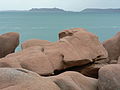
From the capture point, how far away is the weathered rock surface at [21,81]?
180 inches

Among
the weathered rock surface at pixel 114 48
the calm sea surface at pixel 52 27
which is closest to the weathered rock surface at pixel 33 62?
the weathered rock surface at pixel 114 48

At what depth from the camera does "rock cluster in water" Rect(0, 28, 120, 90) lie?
15.6 ft

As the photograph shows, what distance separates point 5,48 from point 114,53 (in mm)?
4074

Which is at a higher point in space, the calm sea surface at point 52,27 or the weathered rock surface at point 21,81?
the weathered rock surface at point 21,81

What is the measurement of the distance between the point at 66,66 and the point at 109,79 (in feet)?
9.98

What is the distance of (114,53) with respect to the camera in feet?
36.1

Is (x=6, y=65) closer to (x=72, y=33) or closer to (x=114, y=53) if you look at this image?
(x=72, y=33)

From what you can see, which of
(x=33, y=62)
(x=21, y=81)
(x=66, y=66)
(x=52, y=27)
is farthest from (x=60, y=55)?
(x=52, y=27)

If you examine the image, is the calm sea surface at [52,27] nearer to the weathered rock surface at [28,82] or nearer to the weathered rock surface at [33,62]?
the weathered rock surface at [33,62]

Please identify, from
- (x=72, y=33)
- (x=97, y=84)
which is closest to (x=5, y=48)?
(x=72, y=33)

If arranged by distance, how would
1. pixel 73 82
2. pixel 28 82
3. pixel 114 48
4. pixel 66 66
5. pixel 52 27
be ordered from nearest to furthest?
pixel 28 82, pixel 73 82, pixel 66 66, pixel 114 48, pixel 52 27

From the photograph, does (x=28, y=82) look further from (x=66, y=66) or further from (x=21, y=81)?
(x=66, y=66)

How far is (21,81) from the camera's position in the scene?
15.4ft

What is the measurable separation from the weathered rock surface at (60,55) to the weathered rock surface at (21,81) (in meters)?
2.43
